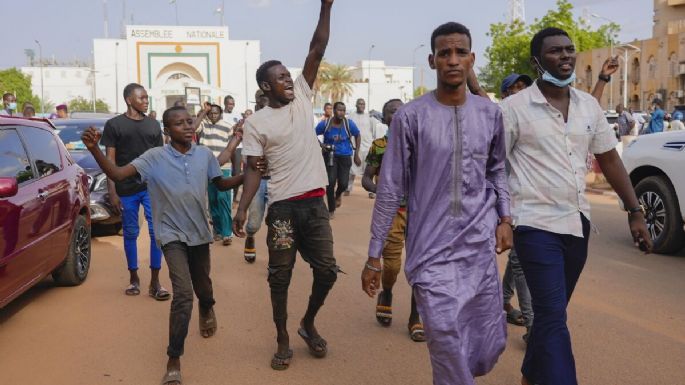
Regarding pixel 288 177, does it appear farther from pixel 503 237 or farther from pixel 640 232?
pixel 640 232

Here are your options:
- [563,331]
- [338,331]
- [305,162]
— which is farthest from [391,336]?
[563,331]

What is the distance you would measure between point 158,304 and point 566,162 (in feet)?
12.9

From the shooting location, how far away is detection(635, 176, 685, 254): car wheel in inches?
304

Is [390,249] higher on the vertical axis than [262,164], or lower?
lower

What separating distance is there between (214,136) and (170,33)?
6329 cm

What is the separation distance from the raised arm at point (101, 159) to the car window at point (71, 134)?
644 centimetres

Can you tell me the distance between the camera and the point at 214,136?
9906 millimetres

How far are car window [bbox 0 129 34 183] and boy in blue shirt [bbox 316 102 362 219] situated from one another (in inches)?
220

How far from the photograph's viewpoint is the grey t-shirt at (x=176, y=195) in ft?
15.1

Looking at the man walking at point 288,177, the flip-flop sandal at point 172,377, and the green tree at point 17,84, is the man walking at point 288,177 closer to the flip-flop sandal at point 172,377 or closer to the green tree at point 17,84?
the flip-flop sandal at point 172,377

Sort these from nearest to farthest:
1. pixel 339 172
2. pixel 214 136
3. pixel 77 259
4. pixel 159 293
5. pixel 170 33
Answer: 1. pixel 159 293
2. pixel 77 259
3. pixel 214 136
4. pixel 339 172
5. pixel 170 33

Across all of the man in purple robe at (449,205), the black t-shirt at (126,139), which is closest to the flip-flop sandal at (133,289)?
the black t-shirt at (126,139)

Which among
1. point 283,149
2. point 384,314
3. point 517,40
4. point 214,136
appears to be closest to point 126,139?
point 283,149

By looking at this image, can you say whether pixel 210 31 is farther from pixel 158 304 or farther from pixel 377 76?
pixel 158 304
